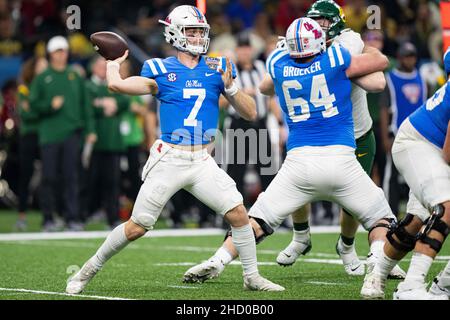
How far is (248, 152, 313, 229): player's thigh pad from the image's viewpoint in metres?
7.83

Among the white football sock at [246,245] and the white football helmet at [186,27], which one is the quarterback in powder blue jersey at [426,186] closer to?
the white football sock at [246,245]

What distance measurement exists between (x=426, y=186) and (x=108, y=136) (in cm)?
807

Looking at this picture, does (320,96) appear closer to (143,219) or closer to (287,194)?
(287,194)

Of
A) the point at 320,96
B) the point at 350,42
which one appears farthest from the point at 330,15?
the point at 320,96

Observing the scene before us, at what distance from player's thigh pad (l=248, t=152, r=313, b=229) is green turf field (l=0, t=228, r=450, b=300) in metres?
0.57

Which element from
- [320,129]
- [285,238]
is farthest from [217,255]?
[285,238]

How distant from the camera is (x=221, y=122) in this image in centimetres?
1414

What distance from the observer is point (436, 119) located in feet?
23.3

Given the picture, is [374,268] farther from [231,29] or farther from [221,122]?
[231,29]

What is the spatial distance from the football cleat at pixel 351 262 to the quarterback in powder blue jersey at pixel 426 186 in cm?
166

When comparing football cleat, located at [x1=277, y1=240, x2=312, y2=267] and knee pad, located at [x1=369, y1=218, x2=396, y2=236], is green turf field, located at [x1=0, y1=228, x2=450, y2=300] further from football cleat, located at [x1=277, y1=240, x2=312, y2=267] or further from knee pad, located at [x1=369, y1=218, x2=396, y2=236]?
knee pad, located at [x1=369, y1=218, x2=396, y2=236]

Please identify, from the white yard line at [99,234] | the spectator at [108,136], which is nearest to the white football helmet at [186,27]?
the white yard line at [99,234]
